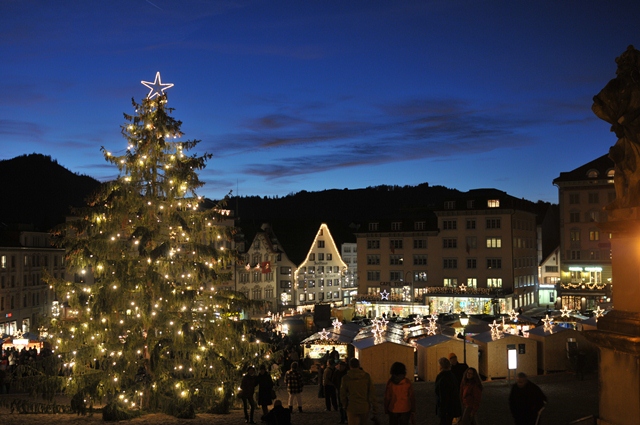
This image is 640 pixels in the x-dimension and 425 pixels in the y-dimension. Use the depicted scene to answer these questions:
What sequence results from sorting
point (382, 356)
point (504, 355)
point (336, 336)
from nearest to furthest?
point (382, 356) → point (504, 355) → point (336, 336)

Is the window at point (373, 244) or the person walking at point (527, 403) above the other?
the window at point (373, 244)

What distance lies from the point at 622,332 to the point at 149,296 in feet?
43.9

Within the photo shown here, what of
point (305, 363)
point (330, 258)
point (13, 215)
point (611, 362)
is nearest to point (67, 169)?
point (13, 215)

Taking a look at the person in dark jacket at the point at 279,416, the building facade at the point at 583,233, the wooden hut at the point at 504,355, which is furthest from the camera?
the building facade at the point at 583,233

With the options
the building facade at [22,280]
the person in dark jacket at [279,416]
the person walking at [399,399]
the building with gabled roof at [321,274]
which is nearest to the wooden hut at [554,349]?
the person in dark jacket at [279,416]

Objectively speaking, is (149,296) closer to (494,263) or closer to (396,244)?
(494,263)

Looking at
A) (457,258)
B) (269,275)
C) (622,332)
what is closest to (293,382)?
(622,332)

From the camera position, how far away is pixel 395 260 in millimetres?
73438

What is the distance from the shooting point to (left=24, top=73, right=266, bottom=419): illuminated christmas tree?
17719mm

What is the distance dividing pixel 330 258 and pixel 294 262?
7.05 metres

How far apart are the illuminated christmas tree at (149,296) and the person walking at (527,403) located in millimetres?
9380

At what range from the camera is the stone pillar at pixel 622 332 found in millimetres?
7000

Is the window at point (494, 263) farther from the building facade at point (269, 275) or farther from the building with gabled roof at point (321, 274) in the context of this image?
the building facade at point (269, 275)

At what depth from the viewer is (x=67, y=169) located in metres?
167
